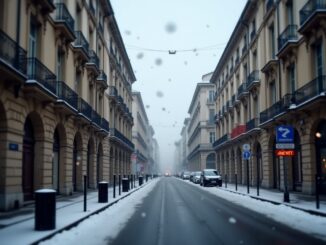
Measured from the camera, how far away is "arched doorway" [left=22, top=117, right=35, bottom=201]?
63.9 ft

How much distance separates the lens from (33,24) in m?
20.1

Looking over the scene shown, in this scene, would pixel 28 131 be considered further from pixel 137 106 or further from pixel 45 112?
pixel 137 106

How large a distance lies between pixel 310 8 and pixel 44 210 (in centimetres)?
1792

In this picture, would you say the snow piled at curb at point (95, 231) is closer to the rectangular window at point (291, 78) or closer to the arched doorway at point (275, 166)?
the rectangular window at point (291, 78)

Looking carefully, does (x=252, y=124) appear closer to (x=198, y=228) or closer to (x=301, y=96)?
(x=301, y=96)

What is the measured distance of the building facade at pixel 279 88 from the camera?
2389 cm

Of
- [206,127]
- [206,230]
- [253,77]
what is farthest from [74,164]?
[206,127]

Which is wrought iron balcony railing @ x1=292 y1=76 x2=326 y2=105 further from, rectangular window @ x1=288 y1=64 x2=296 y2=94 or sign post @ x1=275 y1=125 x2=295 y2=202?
sign post @ x1=275 y1=125 x2=295 y2=202

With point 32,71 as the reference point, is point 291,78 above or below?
above

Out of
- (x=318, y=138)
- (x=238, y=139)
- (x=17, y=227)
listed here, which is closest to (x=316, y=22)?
(x=318, y=138)

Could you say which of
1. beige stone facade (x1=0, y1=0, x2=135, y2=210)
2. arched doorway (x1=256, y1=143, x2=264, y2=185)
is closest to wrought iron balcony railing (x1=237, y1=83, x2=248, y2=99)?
arched doorway (x1=256, y1=143, x2=264, y2=185)

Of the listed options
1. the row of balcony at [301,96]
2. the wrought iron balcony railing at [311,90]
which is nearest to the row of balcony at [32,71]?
the row of balcony at [301,96]

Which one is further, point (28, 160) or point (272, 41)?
point (272, 41)

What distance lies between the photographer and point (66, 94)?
24.4 metres
